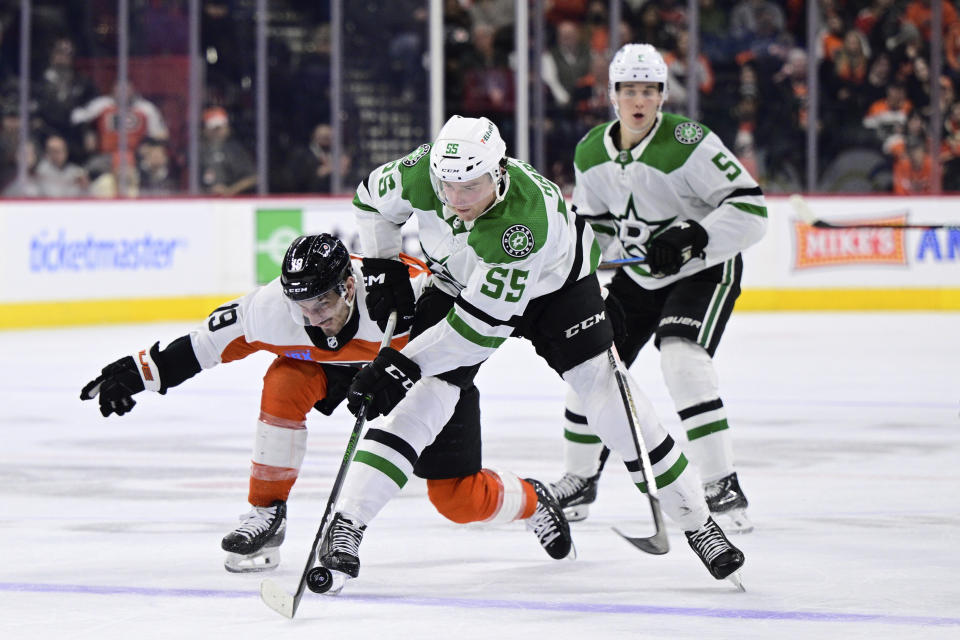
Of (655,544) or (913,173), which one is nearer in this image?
(655,544)


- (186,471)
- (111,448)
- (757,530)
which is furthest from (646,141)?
(111,448)

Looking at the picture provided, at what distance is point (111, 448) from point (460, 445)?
2258 mm

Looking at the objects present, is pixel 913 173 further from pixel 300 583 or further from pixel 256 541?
pixel 300 583

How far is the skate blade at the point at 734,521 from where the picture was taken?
4.07 m

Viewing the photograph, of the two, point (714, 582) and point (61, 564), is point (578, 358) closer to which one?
point (714, 582)

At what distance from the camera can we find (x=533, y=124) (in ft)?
39.0

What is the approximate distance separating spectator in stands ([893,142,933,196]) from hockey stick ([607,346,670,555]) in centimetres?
867

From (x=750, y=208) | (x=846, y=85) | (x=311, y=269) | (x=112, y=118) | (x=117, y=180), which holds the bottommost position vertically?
(x=311, y=269)

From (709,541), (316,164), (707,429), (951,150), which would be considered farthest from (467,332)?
(951,150)

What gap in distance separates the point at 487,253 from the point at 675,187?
4.35 feet

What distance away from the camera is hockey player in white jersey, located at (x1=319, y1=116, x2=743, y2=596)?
3.17 m

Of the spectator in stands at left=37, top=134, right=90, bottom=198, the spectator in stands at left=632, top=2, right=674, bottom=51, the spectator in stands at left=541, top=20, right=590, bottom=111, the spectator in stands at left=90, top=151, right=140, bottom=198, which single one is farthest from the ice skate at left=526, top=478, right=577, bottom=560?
the spectator in stands at left=632, top=2, right=674, bottom=51

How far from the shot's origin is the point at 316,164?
11336mm

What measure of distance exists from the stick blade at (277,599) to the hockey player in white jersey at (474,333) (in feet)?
0.37
